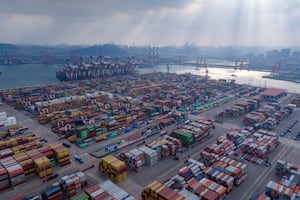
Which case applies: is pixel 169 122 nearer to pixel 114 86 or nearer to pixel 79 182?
pixel 79 182

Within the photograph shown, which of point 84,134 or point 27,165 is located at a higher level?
point 27,165

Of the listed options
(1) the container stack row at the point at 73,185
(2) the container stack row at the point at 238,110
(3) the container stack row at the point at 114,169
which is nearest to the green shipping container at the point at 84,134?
(3) the container stack row at the point at 114,169

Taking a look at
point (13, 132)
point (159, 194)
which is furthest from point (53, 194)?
point (13, 132)

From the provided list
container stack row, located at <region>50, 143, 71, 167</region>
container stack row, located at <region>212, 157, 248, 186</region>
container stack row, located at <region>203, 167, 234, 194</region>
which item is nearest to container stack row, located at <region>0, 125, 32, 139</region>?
container stack row, located at <region>50, 143, 71, 167</region>

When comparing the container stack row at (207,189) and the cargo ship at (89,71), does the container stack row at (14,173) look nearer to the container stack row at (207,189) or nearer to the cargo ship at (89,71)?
the container stack row at (207,189)

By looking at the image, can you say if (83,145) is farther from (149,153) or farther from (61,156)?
(149,153)

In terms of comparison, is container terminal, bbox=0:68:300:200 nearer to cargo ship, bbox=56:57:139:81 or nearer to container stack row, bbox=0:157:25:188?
container stack row, bbox=0:157:25:188
